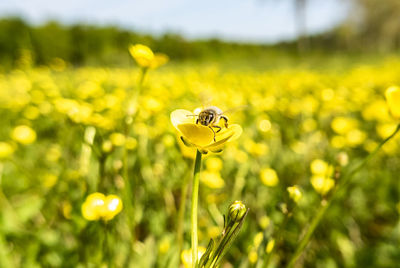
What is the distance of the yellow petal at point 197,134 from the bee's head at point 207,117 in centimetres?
5

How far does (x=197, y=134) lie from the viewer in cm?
63

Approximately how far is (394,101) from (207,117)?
408mm

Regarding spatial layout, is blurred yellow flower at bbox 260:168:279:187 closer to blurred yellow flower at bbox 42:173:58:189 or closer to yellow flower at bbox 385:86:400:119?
yellow flower at bbox 385:86:400:119

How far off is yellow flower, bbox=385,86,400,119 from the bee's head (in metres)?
0.38

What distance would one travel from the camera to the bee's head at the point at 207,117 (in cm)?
69

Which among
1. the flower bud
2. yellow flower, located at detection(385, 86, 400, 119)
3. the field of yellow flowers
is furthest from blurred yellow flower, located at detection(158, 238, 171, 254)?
yellow flower, located at detection(385, 86, 400, 119)

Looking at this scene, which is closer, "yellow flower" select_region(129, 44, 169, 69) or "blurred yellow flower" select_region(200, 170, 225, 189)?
"yellow flower" select_region(129, 44, 169, 69)

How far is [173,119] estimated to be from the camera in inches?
25.0

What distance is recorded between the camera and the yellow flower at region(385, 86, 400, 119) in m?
0.70

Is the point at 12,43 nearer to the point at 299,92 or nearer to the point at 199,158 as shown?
the point at 299,92

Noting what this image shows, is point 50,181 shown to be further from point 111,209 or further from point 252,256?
point 252,256

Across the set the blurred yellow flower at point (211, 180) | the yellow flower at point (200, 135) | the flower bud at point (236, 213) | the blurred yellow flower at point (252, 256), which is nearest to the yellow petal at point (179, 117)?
the yellow flower at point (200, 135)

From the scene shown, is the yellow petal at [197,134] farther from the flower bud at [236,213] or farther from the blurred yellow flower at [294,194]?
the blurred yellow flower at [294,194]

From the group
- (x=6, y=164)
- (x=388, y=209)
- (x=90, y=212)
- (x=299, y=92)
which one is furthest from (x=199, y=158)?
(x=299, y=92)
